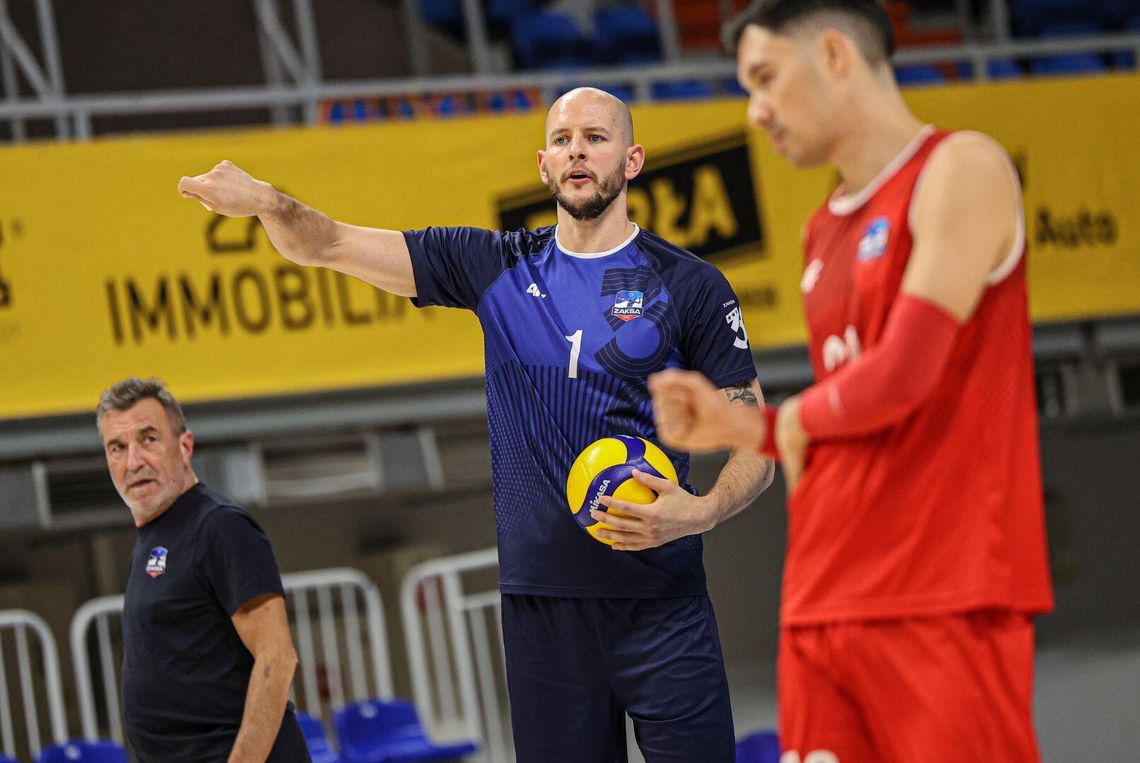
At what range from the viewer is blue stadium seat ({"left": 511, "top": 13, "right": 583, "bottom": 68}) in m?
A: 10.6

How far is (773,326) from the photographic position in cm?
783

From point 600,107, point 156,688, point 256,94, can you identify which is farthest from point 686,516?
point 256,94

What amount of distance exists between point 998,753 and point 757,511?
7.71 metres

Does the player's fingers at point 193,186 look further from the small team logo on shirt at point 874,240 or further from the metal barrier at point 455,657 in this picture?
the metal barrier at point 455,657

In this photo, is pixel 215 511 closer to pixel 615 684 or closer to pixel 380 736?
pixel 615 684

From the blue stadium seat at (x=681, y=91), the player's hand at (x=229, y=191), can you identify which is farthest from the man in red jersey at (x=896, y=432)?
the blue stadium seat at (x=681, y=91)

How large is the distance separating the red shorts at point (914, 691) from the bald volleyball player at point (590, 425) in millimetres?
901

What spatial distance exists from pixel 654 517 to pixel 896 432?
963mm

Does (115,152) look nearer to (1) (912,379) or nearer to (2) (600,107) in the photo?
(2) (600,107)

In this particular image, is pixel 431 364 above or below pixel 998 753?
above

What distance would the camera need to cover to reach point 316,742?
6449mm

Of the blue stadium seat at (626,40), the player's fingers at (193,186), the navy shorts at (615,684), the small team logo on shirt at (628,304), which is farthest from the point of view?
the blue stadium seat at (626,40)

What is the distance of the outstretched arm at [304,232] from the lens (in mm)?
3088

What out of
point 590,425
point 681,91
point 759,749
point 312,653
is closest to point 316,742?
point 312,653
